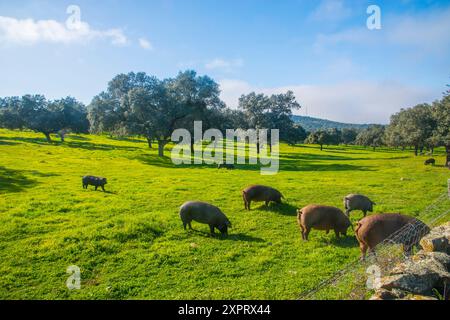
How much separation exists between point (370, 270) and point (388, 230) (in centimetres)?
289

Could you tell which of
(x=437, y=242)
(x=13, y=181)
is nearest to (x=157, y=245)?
(x=437, y=242)

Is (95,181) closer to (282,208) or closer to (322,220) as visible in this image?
(282,208)

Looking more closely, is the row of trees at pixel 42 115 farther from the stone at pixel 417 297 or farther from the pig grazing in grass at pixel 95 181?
the stone at pixel 417 297

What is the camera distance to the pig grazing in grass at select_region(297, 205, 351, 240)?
13.1 m

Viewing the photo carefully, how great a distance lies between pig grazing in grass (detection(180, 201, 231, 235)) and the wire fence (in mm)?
5593

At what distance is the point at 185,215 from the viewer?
14.5m

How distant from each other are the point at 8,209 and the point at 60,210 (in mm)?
2747

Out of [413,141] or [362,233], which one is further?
[413,141]

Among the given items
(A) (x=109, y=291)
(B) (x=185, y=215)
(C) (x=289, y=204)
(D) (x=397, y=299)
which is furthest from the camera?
(C) (x=289, y=204)

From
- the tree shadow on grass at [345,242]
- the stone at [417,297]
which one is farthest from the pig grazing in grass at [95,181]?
the stone at [417,297]

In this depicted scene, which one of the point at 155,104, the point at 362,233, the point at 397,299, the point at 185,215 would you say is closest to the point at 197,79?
the point at 155,104

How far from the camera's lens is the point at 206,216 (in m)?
14.1

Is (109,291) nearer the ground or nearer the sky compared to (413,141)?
nearer the ground
